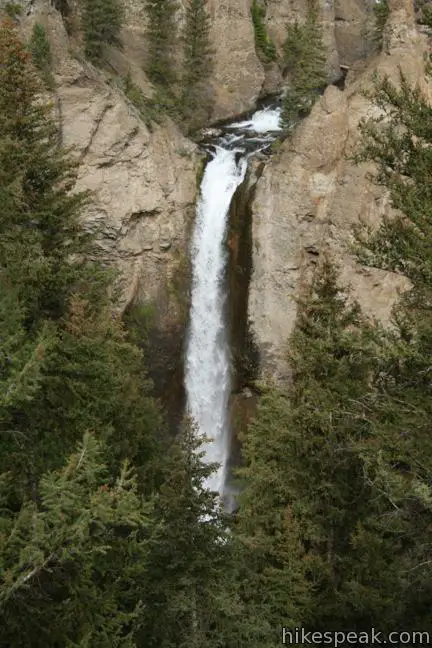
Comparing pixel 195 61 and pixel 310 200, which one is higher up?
pixel 195 61

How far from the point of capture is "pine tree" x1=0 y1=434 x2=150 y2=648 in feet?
17.4

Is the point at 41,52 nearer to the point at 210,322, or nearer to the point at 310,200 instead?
the point at 310,200

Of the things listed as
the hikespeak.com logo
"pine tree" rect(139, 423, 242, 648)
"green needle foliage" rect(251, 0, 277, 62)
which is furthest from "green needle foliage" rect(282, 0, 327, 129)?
the hikespeak.com logo

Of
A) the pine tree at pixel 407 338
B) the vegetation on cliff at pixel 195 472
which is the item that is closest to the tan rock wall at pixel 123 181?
the vegetation on cliff at pixel 195 472

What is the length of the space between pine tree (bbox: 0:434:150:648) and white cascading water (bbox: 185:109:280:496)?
54.2ft

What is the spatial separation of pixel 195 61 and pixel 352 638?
111 ft

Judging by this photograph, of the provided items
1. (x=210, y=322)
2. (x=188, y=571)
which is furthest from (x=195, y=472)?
(x=210, y=322)

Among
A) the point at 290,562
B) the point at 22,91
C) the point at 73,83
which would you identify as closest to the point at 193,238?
the point at 73,83

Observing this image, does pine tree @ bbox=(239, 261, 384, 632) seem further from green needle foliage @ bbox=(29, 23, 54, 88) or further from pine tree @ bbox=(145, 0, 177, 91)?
pine tree @ bbox=(145, 0, 177, 91)

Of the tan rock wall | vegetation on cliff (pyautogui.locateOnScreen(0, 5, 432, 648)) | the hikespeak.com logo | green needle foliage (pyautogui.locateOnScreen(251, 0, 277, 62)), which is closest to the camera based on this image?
vegetation on cliff (pyautogui.locateOnScreen(0, 5, 432, 648))

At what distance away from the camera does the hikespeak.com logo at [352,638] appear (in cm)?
988

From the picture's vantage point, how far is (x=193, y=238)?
26109 mm

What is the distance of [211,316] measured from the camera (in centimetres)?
2539

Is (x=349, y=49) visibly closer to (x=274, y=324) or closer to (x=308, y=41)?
(x=308, y=41)
